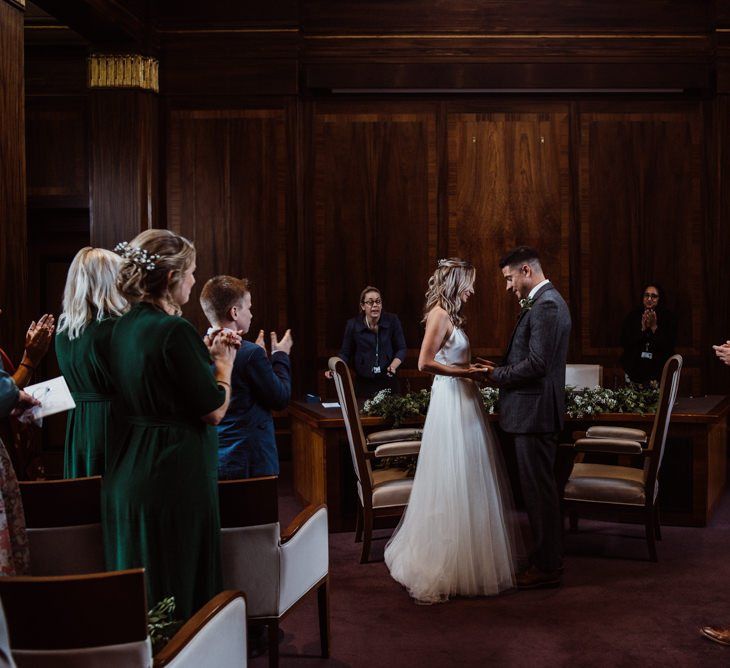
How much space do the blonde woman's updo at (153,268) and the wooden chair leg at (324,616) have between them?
139cm

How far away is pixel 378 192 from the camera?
26.7 feet

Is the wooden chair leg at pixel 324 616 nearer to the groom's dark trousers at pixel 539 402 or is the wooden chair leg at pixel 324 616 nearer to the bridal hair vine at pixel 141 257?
the groom's dark trousers at pixel 539 402

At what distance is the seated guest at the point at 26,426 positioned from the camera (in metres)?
3.38

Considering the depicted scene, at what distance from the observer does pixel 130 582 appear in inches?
66.7

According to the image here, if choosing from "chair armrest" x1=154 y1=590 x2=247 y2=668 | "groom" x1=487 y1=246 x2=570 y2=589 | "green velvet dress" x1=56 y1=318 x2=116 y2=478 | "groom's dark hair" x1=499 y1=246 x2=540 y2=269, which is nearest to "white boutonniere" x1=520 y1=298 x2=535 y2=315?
"groom" x1=487 y1=246 x2=570 y2=589

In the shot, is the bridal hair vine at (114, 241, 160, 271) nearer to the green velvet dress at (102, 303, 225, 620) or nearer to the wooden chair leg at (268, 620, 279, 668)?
the green velvet dress at (102, 303, 225, 620)

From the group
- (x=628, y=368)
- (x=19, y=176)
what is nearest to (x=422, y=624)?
(x=19, y=176)

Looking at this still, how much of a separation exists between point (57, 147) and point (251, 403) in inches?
199

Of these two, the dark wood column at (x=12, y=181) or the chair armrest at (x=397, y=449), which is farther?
the chair armrest at (x=397, y=449)

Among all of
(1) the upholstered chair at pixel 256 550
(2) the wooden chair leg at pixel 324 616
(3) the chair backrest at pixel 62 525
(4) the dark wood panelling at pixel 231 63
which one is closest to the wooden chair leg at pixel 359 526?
(2) the wooden chair leg at pixel 324 616

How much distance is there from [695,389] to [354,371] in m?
3.16

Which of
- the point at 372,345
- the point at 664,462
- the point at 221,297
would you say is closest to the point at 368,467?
the point at 221,297

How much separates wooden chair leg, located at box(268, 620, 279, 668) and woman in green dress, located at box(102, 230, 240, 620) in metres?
0.47

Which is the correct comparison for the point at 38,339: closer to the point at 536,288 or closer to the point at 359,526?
the point at 536,288
